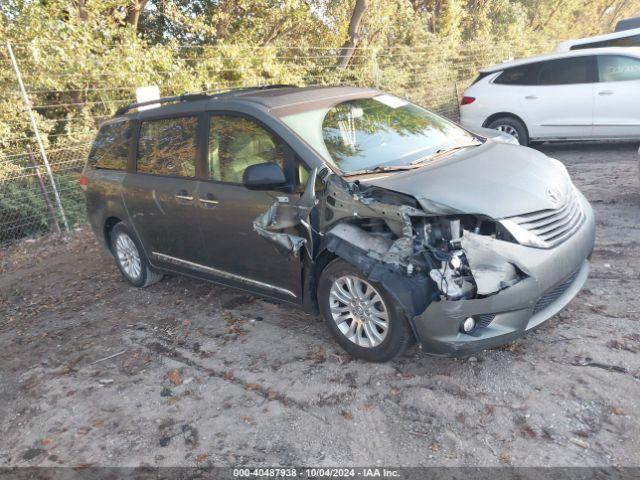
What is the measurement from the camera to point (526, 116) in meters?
8.89

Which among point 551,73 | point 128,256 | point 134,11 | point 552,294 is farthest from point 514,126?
point 134,11

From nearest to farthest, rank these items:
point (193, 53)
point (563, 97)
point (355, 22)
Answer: point (563, 97) → point (193, 53) → point (355, 22)

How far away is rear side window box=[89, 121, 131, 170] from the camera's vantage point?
17.1 ft

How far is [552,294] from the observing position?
3312 mm

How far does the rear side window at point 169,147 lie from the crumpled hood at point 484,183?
1701mm

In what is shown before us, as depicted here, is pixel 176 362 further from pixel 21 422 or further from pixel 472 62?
pixel 472 62

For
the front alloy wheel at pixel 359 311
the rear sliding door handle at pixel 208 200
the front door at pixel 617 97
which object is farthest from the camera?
the front door at pixel 617 97

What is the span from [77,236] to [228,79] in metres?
4.28

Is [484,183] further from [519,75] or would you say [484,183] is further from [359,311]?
[519,75]

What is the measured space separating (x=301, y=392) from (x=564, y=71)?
7.55 metres

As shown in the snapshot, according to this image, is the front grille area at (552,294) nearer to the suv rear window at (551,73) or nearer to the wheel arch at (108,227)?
the wheel arch at (108,227)

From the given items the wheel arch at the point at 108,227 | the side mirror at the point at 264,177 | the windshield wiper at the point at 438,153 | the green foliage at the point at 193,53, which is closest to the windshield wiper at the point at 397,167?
the windshield wiper at the point at 438,153

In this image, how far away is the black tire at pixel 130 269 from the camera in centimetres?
532

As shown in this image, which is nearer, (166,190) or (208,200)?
(208,200)
